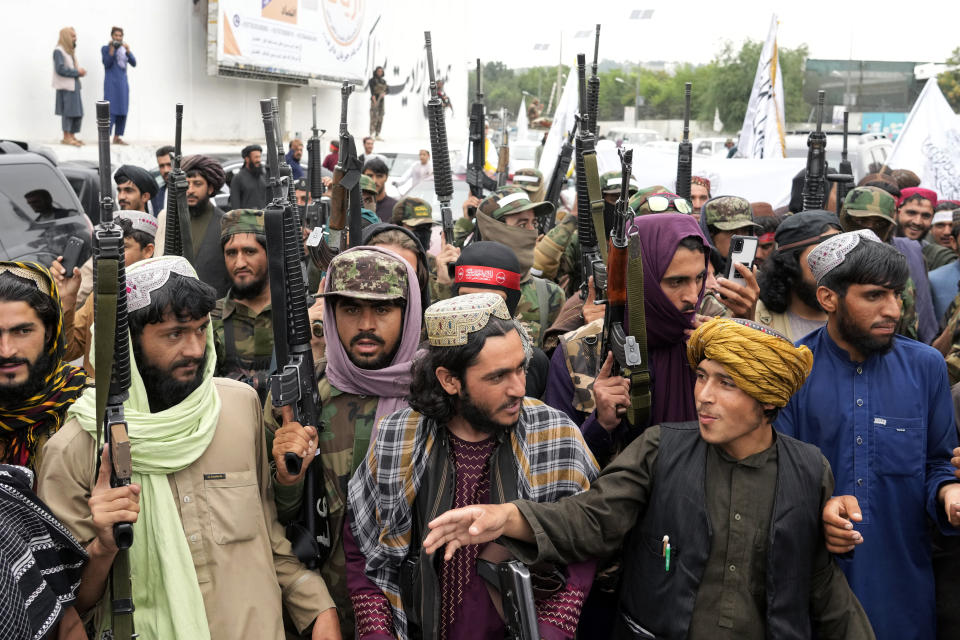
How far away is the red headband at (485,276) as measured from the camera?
4172mm

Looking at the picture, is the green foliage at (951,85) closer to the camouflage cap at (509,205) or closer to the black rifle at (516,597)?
the camouflage cap at (509,205)

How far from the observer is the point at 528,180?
25.4 feet

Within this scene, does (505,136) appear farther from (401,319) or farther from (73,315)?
(401,319)

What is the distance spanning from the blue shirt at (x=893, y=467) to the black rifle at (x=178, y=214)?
294cm

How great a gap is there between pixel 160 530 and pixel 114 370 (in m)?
0.47

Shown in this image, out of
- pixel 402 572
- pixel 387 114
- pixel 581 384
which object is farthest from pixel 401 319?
pixel 387 114

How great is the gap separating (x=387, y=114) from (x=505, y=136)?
63.2 feet

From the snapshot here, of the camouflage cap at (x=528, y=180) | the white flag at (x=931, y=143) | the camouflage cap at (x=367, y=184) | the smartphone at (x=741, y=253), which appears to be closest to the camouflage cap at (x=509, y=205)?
the camouflage cap at (x=367, y=184)

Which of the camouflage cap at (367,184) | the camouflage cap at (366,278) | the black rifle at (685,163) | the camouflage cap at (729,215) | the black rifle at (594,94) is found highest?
the black rifle at (594,94)

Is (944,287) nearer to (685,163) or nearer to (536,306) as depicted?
(685,163)

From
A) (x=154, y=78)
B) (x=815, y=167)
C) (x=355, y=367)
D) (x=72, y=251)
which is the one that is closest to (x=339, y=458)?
(x=355, y=367)

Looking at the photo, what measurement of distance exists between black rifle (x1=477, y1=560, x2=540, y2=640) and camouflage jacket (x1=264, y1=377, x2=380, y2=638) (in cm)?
73

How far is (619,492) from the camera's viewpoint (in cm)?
249

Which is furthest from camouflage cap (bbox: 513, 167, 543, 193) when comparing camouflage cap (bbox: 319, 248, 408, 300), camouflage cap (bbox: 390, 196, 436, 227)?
camouflage cap (bbox: 319, 248, 408, 300)
